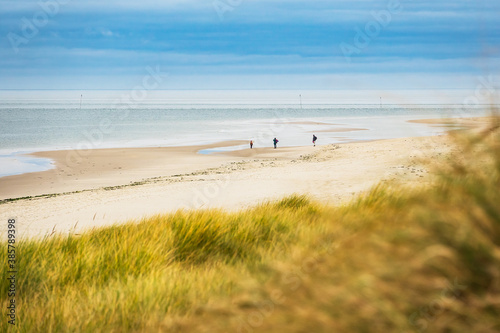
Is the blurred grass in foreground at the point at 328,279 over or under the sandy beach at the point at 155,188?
over

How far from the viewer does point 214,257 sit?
496 cm

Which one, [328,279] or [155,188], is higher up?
[328,279]

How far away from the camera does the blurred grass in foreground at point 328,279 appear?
2377mm

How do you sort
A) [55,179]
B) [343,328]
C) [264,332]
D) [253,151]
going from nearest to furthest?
[343,328] → [264,332] → [55,179] → [253,151]

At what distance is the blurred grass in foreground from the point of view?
238cm

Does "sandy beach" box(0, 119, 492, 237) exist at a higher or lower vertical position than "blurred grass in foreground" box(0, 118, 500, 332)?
lower

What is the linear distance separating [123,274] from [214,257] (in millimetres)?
950

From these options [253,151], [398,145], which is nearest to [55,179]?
[253,151]

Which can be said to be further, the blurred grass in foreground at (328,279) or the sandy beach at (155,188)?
the sandy beach at (155,188)

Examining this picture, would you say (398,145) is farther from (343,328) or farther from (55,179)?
(343,328)

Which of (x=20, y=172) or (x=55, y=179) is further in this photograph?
(x=20, y=172)

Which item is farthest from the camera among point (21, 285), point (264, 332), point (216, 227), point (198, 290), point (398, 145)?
point (398, 145)

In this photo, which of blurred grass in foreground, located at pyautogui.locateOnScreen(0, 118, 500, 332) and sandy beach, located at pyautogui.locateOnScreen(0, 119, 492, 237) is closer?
blurred grass in foreground, located at pyautogui.locateOnScreen(0, 118, 500, 332)

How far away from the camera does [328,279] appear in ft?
8.93
